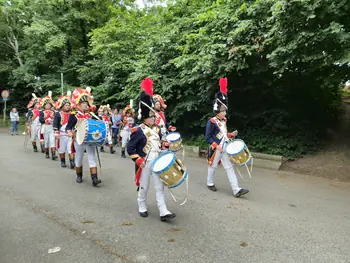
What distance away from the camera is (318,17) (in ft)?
23.6

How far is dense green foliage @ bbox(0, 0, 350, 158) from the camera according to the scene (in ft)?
24.1

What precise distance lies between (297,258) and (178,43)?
1005 centimetres

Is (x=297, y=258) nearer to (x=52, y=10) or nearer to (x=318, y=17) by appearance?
(x=318, y=17)

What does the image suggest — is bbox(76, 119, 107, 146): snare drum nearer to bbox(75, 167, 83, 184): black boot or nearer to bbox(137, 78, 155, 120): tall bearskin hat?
bbox(75, 167, 83, 184): black boot

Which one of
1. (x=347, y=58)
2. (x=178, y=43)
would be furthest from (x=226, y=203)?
(x=178, y=43)

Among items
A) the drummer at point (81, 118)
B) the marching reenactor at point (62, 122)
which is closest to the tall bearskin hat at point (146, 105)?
the drummer at point (81, 118)

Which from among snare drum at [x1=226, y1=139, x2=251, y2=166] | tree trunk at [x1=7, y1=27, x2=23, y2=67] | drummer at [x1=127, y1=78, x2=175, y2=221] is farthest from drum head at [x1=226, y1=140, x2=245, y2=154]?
tree trunk at [x1=7, y1=27, x2=23, y2=67]

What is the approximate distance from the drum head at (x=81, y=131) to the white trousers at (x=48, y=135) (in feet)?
12.1

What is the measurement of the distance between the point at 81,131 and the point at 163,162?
2580 millimetres

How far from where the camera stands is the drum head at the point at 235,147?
19.1 feet

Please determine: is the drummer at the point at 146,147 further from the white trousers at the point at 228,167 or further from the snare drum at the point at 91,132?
the white trousers at the point at 228,167

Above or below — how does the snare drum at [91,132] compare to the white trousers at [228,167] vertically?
above

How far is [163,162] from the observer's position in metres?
4.28

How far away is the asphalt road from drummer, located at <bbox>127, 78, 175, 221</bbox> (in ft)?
1.08
